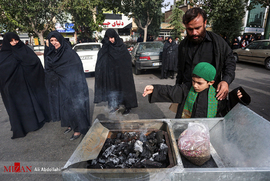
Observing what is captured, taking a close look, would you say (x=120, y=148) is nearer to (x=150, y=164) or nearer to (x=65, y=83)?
(x=150, y=164)

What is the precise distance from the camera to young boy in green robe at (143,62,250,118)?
1.79 metres

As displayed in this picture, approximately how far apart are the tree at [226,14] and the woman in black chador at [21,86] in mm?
12549

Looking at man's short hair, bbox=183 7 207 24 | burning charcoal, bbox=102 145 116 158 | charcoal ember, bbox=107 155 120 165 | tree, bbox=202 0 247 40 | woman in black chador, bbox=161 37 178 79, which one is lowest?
charcoal ember, bbox=107 155 120 165

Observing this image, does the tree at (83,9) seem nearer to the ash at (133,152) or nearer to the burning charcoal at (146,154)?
the ash at (133,152)

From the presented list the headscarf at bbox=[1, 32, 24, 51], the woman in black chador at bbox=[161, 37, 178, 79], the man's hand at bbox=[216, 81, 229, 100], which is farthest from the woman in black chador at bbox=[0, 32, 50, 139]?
the woman in black chador at bbox=[161, 37, 178, 79]

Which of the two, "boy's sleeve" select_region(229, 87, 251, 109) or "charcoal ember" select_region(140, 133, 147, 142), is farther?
"charcoal ember" select_region(140, 133, 147, 142)

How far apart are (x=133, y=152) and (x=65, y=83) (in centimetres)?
194

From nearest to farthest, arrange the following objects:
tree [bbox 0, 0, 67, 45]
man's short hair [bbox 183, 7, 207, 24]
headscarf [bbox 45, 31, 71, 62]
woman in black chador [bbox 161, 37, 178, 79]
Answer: man's short hair [bbox 183, 7, 207, 24] → headscarf [bbox 45, 31, 71, 62] → woman in black chador [bbox 161, 37, 178, 79] → tree [bbox 0, 0, 67, 45]

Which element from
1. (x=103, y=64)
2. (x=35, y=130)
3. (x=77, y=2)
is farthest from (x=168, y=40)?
(x=77, y=2)

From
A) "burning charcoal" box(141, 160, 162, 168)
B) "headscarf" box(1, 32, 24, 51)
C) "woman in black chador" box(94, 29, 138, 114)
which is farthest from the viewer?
"woman in black chador" box(94, 29, 138, 114)

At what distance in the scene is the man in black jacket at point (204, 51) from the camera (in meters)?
1.84

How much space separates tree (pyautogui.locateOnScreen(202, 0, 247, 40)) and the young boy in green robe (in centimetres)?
1252

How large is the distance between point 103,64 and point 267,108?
4412 mm

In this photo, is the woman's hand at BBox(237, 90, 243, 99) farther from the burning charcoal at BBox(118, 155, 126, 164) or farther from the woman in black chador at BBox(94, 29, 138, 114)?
the woman in black chador at BBox(94, 29, 138, 114)
